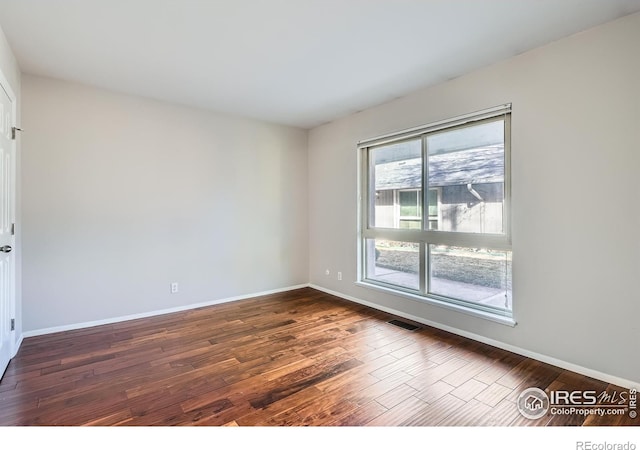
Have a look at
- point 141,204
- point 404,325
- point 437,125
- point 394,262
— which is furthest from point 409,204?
point 141,204

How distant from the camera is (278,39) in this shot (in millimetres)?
2514

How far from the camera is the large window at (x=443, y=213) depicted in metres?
3.02

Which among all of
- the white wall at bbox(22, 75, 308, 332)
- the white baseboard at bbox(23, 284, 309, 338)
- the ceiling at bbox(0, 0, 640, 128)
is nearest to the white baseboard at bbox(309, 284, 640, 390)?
the white baseboard at bbox(23, 284, 309, 338)

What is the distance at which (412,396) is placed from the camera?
2.15 meters

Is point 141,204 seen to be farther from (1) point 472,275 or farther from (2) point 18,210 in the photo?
(1) point 472,275

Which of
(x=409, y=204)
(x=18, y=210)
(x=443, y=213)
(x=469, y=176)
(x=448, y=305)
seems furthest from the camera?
(x=409, y=204)

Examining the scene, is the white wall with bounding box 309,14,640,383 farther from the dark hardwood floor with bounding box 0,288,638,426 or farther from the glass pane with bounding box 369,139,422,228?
the glass pane with bounding box 369,139,422,228

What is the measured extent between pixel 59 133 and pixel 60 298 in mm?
1761

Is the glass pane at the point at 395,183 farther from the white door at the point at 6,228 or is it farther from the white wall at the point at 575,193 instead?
the white door at the point at 6,228

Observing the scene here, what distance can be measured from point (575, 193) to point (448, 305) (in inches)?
61.6

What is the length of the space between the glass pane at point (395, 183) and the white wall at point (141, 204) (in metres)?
1.49

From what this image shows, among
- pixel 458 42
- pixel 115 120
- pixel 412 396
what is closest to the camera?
pixel 412 396

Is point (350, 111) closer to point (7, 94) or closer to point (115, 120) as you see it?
point (115, 120)
